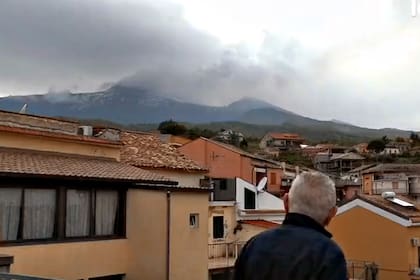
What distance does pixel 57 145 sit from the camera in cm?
1577

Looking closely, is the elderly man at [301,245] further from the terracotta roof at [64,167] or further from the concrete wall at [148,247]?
the concrete wall at [148,247]

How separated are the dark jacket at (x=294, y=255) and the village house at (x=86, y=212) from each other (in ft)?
32.4

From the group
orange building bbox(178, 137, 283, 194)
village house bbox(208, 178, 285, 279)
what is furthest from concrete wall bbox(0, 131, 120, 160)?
orange building bbox(178, 137, 283, 194)

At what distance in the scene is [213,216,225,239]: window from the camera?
25.4 meters

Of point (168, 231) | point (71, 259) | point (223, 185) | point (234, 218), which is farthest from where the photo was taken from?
point (223, 185)

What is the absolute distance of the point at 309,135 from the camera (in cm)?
14950

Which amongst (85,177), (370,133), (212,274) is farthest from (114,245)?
(370,133)

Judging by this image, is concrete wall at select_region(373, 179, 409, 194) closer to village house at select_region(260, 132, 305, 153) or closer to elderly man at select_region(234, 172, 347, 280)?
elderly man at select_region(234, 172, 347, 280)

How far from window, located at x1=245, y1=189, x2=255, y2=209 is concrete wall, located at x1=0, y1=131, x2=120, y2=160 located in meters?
12.6

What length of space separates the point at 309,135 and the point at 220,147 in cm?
11795

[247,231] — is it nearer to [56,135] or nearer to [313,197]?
[56,135]

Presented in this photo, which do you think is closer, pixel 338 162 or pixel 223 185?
pixel 223 185

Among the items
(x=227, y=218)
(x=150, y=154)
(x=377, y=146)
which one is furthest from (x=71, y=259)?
(x=377, y=146)

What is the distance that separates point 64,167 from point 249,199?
16.5 metres
